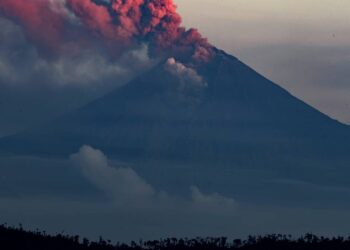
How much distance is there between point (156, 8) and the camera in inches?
7766

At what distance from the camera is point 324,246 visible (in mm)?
61375

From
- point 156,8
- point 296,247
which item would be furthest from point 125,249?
point 156,8

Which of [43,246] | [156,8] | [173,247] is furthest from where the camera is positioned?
[156,8]

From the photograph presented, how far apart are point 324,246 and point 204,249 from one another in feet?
14.8

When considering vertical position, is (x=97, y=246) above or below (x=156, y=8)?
below

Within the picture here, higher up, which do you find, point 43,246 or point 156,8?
point 156,8

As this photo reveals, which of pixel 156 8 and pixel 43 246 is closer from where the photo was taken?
pixel 43 246

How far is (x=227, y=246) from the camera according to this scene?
2452 inches

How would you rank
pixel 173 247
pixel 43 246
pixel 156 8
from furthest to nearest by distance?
1. pixel 156 8
2. pixel 173 247
3. pixel 43 246

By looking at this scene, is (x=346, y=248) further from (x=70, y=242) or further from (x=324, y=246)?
(x=70, y=242)

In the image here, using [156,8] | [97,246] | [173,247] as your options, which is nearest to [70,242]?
[97,246]

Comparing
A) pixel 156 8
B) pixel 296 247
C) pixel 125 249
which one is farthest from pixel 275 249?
pixel 156 8

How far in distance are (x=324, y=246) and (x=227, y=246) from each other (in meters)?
3.69

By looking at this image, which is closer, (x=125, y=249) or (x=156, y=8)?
(x=125, y=249)
